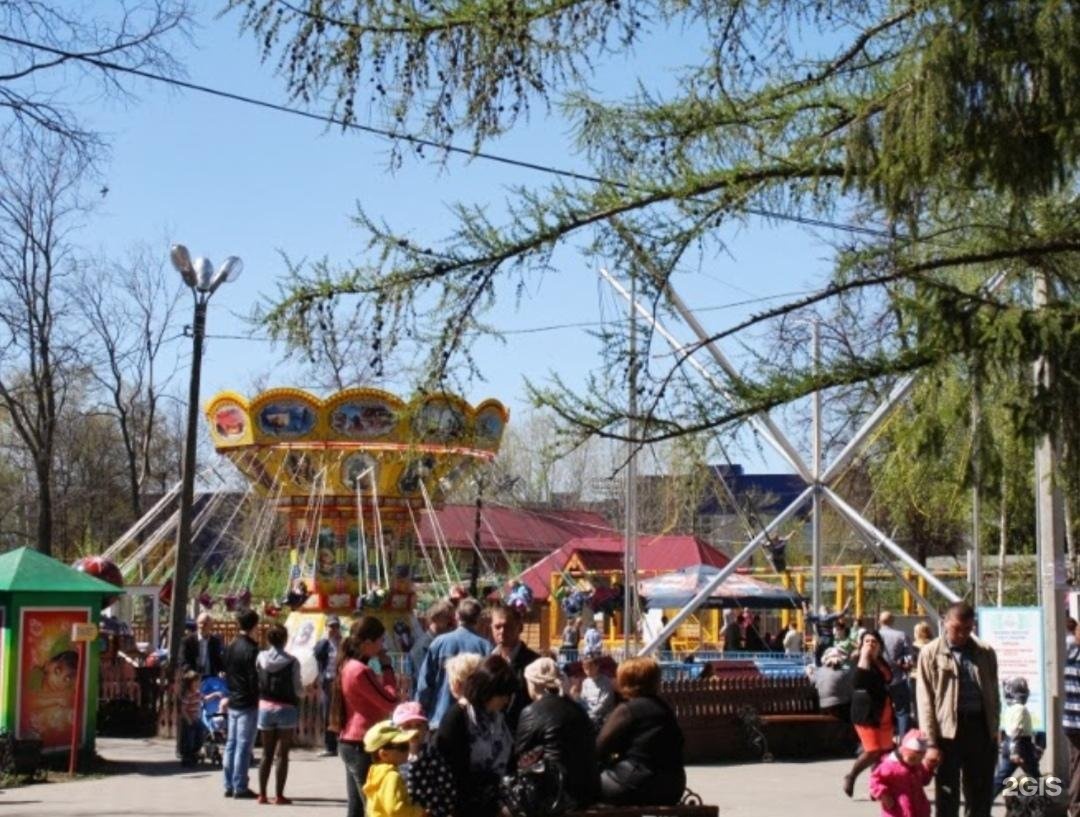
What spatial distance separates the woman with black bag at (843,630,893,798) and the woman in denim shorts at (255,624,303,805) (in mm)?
5031

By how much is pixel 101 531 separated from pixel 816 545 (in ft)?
126

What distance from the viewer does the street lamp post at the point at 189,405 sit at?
73.0 ft

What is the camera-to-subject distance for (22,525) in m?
69.9

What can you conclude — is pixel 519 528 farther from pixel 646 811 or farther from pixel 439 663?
pixel 646 811

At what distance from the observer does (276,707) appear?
594 inches

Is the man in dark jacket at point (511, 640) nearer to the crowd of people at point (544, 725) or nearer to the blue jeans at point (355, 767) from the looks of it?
the crowd of people at point (544, 725)

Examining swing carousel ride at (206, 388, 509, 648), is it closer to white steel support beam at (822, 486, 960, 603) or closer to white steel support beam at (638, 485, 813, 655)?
white steel support beam at (638, 485, 813, 655)

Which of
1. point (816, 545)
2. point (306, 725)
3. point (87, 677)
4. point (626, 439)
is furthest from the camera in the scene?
point (816, 545)

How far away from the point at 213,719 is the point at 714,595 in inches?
673

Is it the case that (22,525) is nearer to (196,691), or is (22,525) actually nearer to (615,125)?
(196,691)

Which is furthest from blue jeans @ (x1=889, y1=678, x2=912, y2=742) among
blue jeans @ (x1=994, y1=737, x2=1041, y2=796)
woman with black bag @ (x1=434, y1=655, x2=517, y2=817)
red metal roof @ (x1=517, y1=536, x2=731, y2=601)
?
red metal roof @ (x1=517, y1=536, x2=731, y2=601)

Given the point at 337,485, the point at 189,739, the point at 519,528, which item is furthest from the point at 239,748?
the point at 519,528

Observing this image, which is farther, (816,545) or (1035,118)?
(816,545)

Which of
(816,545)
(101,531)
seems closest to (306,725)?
(816,545)
